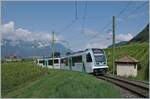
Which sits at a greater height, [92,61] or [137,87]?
[92,61]

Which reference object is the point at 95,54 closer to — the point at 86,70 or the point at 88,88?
the point at 86,70

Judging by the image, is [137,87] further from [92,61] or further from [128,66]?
[128,66]

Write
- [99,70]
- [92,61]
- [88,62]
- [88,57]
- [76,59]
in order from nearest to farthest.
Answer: [92,61], [99,70], [88,57], [88,62], [76,59]

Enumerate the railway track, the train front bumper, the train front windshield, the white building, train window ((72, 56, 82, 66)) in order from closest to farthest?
the railway track → the train front bumper → the train front windshield → train window ((72, 56, 82, 66)) → the white building

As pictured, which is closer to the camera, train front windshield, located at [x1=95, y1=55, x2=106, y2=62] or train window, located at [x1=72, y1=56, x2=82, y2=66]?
train front windshield, located at [x1=95, y1=55, x2=106, y2=62]

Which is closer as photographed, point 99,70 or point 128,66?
point 99,70

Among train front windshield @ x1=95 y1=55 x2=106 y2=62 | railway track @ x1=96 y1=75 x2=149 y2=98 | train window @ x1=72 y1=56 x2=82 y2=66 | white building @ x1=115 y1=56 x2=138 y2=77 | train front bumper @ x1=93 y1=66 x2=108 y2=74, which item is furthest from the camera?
white building @ x1=115 y1=56 x2=138 y2=77

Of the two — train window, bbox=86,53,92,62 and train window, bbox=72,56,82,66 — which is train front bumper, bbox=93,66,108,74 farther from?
train window, bbox=72,56,82,66

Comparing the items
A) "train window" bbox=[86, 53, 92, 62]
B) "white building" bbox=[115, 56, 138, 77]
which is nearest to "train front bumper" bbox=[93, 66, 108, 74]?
"train window" bbox=[86, 53, 92, 62]

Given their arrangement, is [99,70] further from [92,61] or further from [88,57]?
[88,57]

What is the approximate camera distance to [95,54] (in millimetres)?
40906

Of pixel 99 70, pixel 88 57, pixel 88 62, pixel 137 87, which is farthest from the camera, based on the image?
pixel 88 62

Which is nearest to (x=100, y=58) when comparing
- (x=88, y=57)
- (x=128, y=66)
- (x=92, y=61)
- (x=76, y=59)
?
(x=92, y=61)

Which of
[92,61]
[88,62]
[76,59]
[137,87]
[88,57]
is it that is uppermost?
[88,57]
